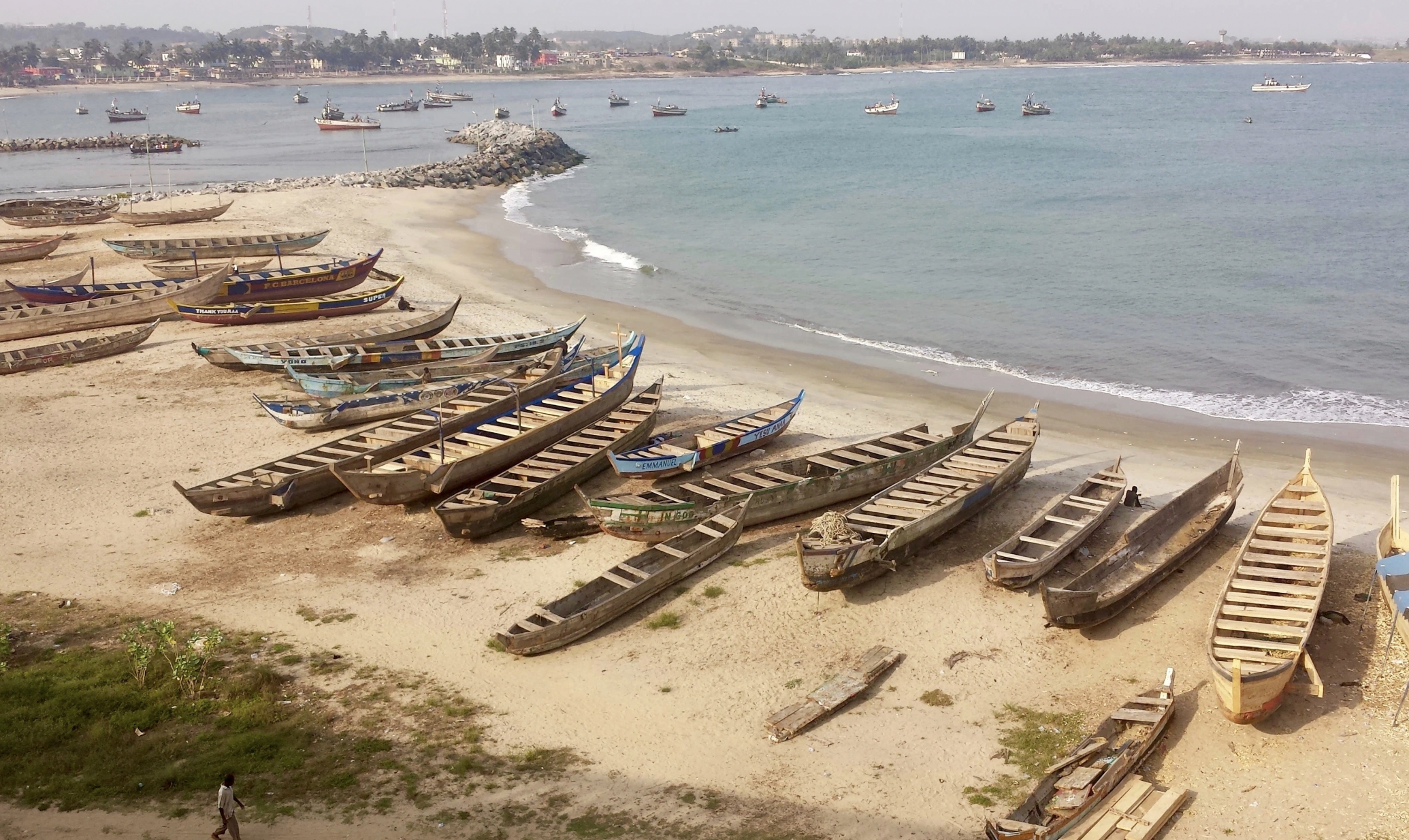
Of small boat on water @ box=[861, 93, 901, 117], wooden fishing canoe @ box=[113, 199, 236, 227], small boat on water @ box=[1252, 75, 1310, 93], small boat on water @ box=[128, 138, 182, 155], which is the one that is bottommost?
wooden fishing canoe @ box=[113, 199, 236, 227]

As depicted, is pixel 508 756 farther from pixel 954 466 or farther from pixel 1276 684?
pixel 954 466

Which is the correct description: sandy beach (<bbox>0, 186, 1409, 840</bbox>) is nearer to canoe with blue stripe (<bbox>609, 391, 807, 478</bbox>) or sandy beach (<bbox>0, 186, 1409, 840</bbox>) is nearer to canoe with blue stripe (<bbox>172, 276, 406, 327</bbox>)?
canoe with blue stripe (<bbox>609, 391, 807, 478</bbox>)

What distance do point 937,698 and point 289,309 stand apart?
25.0 meters

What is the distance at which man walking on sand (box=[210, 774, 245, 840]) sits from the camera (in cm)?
1031

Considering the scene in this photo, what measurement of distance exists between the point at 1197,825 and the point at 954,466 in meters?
9.35

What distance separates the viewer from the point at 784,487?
746 inches

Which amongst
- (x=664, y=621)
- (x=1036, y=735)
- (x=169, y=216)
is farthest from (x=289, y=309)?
(x=1036, y=735)

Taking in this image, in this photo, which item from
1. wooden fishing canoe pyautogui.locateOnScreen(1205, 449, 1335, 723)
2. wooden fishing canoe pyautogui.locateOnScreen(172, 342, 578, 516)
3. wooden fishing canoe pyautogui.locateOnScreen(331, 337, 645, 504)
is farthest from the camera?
wooden fishing canoe pyautogui.locateOnScreen(331, 337, 645, 504)

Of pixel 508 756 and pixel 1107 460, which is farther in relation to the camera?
pixel 1107 460

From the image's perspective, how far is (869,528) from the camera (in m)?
17.5

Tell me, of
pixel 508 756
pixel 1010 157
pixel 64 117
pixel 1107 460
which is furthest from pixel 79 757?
pixel 64 117

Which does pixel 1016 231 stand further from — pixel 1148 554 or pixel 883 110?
pixel 883 110

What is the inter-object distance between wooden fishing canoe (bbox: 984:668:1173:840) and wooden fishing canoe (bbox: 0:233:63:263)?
137ft

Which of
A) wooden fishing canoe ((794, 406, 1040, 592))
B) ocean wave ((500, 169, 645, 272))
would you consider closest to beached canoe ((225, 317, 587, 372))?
wooden fishing canoe ((794, 406, 1040, 592))
